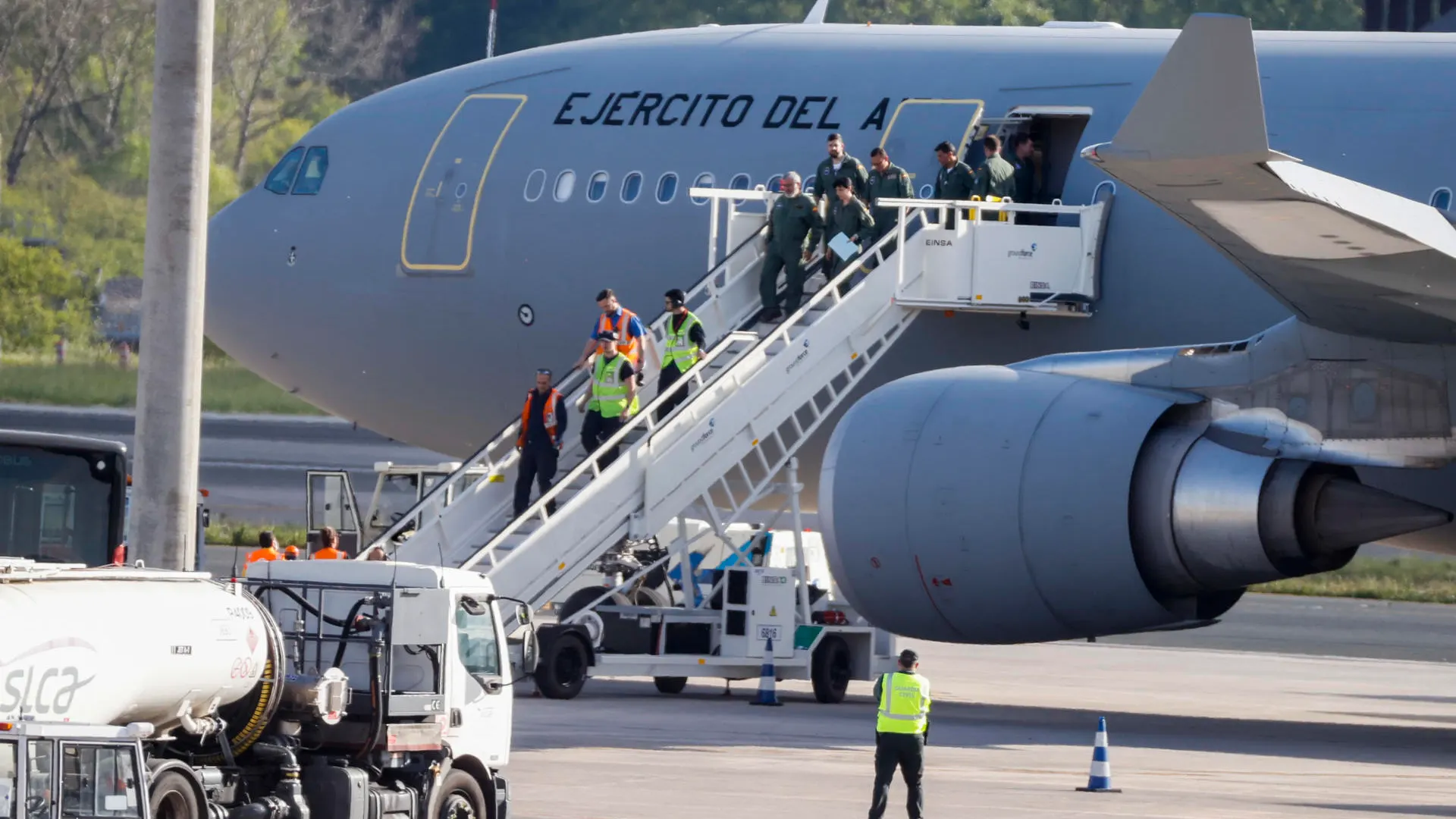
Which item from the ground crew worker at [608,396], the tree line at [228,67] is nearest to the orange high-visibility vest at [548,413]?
the ground crew worker at [608,396]

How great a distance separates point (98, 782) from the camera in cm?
980

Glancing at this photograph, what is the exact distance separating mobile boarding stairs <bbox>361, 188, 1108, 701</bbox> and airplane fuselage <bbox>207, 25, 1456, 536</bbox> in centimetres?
45

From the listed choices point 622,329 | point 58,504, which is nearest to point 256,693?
point 58,504

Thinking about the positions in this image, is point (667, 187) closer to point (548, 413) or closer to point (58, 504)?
point (548, 413)

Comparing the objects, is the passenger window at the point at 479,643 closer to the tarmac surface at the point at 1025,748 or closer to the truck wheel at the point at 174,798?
the tarmac surface at the point at 1025,748

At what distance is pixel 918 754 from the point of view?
13.1m

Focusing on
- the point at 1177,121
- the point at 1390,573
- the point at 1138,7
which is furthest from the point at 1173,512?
the point at 1138,7

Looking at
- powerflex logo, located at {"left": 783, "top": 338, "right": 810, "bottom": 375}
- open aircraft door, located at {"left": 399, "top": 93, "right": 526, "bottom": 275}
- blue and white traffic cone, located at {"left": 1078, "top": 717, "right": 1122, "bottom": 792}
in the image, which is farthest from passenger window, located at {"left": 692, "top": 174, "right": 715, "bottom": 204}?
blue and white traffic cone, located at {"left": 1078, "top": 717, "right": 1122, "bottom": 792}

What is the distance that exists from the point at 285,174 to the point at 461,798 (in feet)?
44.7

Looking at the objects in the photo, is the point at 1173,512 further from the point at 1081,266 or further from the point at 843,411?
the point at 843,411

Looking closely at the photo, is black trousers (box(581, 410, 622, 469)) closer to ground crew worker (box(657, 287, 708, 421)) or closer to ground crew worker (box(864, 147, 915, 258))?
ground crew worker (box(657, 287, 708, 421))

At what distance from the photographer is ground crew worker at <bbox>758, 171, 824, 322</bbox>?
67.5 feet

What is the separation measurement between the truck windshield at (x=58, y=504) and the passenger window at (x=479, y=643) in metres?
4.75

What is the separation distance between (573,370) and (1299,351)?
6.74m
